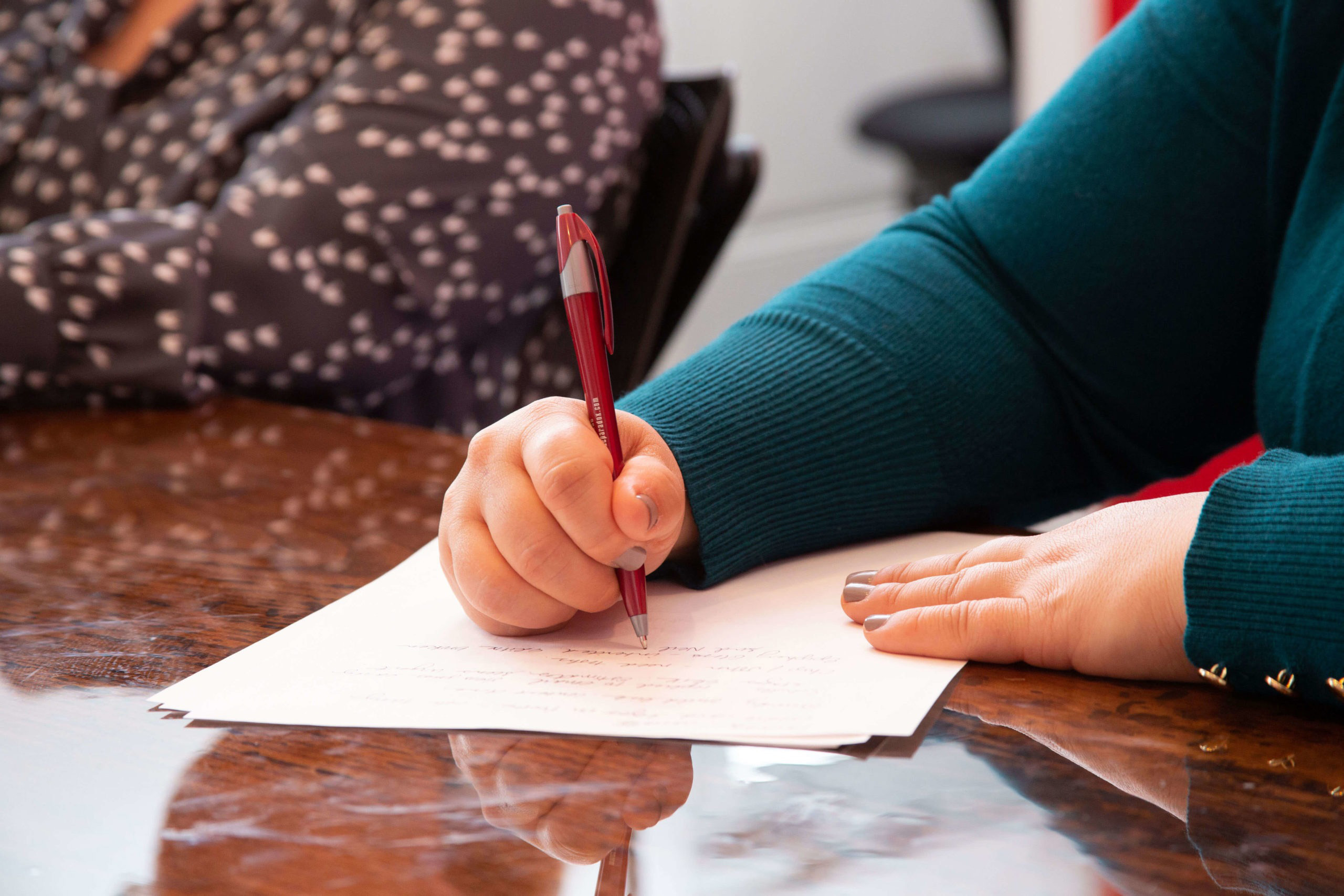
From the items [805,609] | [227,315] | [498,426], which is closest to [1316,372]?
[805,609]

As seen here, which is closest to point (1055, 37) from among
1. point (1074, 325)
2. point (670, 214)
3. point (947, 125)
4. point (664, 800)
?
point (947, 125)

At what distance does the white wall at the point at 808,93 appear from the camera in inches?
120

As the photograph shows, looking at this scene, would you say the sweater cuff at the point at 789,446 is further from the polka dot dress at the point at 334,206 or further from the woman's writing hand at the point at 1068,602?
the polka dot dress at the point at 334,206

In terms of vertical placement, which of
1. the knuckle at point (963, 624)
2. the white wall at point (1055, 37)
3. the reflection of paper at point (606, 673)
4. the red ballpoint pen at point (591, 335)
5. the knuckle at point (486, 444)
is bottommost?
the reflection of paper at point (606, 673)

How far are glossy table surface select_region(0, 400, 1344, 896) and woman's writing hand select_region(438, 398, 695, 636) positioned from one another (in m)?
0.08

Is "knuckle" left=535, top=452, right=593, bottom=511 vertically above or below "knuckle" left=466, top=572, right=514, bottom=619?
above

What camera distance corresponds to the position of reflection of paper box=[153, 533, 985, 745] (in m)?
0.39

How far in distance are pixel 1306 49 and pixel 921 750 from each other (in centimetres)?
44

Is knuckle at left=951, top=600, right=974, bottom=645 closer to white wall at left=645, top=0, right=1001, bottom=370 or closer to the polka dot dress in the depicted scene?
the polka dot dress

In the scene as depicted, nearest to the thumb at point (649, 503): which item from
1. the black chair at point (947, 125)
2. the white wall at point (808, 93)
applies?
the black chair at point (947, 125)

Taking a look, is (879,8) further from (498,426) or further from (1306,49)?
(498,426)

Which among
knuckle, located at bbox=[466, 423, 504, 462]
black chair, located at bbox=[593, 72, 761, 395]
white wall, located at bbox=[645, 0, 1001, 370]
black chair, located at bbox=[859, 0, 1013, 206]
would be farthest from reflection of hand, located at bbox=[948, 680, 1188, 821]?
white wall, located at bbox=[645, 0, 1001, 370]

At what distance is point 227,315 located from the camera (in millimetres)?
882

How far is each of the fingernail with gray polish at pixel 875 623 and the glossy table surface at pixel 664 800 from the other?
4 cm
